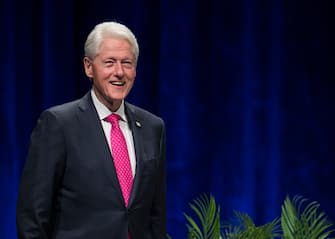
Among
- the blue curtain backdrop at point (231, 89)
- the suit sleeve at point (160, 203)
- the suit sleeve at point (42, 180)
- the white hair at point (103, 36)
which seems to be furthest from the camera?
the blue curtain backdrop at point (231, 89)

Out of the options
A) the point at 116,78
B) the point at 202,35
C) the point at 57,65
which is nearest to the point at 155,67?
the point at 202,35

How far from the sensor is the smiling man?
74.5 inches

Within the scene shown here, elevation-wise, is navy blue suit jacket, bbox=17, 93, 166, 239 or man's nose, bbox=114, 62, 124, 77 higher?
man's nose, bbox=114, 62, 124, 77

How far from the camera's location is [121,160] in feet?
6.52

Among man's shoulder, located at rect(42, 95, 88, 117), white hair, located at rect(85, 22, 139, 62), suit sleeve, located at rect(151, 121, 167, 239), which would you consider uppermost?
white hair, located at rect(85, 22, 139, 62)

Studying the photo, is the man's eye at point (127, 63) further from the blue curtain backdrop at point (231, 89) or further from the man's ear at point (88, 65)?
the blue curtain backdrop at point (231, 89)

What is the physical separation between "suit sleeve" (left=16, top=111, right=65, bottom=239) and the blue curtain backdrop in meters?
1.32

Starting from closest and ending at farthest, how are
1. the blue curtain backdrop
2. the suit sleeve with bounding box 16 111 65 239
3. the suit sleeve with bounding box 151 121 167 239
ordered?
the suit sleeve with bounding box 16 111 65 239 → the suit sleeve with bounding box 151 121 167 239 → the blue curtain backdrop

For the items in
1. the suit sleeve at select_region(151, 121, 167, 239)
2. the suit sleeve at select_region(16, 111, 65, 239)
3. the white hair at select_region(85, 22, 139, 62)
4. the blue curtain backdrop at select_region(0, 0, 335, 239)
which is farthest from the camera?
the blue curtain backdrop at select_region(0, 0, 335, 239)

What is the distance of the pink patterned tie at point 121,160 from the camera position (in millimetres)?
→ 1970

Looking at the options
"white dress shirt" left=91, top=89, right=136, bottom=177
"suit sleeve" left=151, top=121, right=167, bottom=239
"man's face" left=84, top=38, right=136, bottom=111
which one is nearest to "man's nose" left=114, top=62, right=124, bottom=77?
"man's face" left=84, top=38, right=136, bottom=111

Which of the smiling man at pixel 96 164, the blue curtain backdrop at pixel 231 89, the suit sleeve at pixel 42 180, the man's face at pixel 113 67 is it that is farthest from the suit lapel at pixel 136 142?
the blue curtain backdrop at pixel 231 89

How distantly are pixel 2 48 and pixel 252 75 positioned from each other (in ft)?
4.12

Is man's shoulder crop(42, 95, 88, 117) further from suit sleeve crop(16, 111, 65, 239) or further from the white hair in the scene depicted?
the white hair
